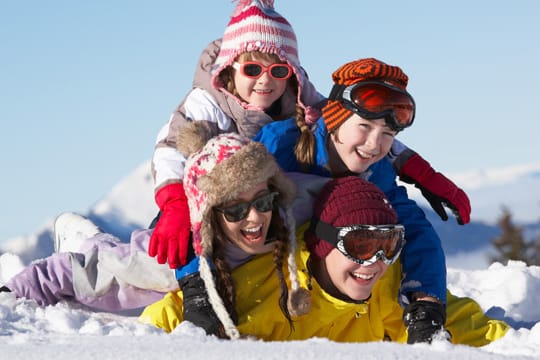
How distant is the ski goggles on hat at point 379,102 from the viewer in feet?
14.6

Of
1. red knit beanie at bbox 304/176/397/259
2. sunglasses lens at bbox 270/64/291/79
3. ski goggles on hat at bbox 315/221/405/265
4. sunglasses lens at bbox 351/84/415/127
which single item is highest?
sunglasses lens at bbox 270/64/291/79

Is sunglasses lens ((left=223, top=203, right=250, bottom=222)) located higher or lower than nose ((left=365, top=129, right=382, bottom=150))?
lower

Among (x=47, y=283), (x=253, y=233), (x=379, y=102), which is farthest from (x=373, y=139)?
(x=47, y=283)

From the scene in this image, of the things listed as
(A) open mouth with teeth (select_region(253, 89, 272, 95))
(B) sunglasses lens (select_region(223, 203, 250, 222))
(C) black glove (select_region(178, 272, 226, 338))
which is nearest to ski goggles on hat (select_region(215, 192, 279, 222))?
(B) sunglasses lens (select_region(223, 203, 250, 222))

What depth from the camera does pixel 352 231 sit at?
13.8 ft

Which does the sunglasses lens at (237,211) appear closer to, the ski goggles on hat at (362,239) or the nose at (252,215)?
the nose at (252,215)

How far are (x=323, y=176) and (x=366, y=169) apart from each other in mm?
224

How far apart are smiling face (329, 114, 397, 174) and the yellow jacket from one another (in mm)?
516

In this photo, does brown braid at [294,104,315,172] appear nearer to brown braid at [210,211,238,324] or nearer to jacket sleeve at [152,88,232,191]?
jacket sleeve at [152,88,232,191]

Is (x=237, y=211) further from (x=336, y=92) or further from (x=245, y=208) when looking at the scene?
(x=336, y=92)

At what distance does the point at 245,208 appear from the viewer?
4211 millimetres

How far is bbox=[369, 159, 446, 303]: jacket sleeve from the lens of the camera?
457 centimetres

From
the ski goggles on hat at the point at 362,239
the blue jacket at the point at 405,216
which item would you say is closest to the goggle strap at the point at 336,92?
the blue jacket at the point at 405,216

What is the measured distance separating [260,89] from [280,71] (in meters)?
0.17
